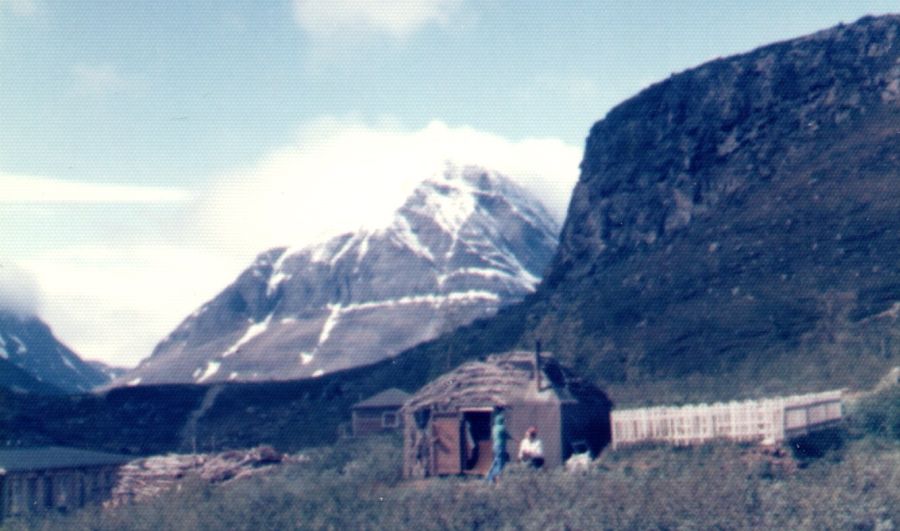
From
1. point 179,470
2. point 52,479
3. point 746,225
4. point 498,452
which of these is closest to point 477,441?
point 498,452

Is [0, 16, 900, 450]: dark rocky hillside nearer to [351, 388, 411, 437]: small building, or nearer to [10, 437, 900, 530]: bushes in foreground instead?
[351, 388, 411, 437]: small building

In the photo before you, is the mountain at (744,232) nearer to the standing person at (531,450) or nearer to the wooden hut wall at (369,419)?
the wooden hut wall at (369,419)

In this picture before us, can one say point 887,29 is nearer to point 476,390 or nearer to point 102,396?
point 476,390

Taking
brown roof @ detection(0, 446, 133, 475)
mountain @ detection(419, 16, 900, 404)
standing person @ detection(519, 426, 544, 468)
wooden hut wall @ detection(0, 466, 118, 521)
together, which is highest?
mountain @ detection(419, 16, 900, 404)

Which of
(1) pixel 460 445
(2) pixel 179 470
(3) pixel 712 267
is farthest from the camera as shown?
(3) pixel 712 267

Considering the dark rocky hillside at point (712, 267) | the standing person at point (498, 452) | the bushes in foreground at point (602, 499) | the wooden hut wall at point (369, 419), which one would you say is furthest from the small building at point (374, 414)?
the standing person at point (498, 452)

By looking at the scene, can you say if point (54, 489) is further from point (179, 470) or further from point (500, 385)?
point (500, 385)

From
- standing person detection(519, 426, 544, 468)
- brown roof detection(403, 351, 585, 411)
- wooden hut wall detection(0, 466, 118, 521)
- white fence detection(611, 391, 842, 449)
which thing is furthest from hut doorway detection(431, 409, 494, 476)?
wooden hut wall detection(0, 466, 118, 521)
